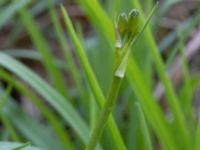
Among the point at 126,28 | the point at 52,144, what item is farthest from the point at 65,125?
the point at 126,28

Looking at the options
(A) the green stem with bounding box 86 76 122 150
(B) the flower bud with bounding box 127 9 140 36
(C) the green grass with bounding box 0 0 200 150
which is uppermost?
(B) the flower bud with bounding box 127 9 140 36

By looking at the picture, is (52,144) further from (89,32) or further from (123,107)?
(89,32)

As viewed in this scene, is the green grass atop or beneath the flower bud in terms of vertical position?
beneath

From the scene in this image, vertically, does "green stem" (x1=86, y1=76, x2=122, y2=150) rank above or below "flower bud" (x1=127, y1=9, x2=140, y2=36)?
below

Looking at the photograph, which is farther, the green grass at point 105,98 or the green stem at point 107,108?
the green grass at point 105,98

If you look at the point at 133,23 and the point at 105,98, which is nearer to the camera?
the point at 133,23

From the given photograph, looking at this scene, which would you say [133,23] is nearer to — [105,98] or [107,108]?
[107,108]

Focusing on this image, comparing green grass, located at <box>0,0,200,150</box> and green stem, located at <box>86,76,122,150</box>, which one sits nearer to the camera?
green stem, located at <box>86,76,122,150</box>

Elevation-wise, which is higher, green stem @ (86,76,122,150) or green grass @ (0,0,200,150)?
green stem @ (86,76,122,150)

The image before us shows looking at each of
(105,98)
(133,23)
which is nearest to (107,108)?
(133,23)

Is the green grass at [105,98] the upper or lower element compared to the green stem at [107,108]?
lower

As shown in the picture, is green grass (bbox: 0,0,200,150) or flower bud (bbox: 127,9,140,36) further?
green grass (bbox: 0,0,200,150)

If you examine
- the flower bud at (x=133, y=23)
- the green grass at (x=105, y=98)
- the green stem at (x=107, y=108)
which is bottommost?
the green grass at (x=105, y=98)
